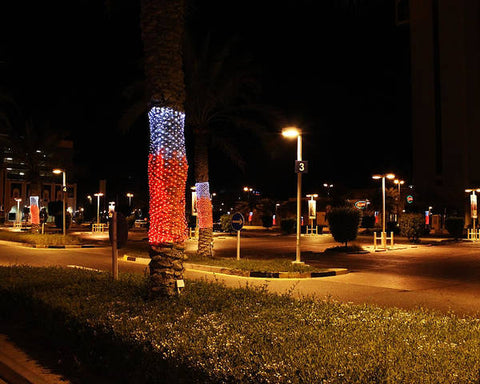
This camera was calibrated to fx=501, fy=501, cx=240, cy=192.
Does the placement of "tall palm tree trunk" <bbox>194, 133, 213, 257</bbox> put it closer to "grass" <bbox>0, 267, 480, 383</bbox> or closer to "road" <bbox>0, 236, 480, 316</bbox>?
"road" <bbox>0, 236, 480, 316</bbox>

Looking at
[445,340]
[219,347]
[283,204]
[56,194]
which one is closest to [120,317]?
[219,347]

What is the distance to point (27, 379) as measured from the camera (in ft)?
19.2

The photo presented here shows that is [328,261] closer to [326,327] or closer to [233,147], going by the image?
[233,147]

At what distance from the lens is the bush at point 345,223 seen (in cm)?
2669

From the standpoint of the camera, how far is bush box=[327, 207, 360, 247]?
2669cm

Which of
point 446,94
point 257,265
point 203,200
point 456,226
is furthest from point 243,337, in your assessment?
point 446,94

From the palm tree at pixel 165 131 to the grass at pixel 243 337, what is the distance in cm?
99

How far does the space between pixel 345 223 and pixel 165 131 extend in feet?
62.8

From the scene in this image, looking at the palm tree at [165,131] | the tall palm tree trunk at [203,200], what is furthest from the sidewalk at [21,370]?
the tall palm tree trunk at [203,200]

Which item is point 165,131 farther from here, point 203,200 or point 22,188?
point 22,188

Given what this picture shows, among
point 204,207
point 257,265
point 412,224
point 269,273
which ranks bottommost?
point 269,273

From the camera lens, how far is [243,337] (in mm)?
5391

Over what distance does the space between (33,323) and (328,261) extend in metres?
15.5

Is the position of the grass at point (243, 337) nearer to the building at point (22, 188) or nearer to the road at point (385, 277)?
the road at point (385, 277)
